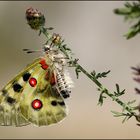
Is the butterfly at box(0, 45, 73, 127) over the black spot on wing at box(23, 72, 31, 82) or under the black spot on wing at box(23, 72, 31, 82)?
under

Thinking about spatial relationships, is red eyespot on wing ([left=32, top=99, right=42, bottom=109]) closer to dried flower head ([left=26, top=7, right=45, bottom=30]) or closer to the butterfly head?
the butterfly head

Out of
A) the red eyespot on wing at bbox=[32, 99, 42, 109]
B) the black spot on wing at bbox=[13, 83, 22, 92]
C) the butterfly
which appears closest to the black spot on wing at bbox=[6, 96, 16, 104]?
the butterfly

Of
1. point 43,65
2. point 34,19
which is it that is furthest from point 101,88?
point 43,65

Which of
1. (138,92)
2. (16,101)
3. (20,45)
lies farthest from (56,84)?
(20,45)

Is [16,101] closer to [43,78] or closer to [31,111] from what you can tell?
[31,111]

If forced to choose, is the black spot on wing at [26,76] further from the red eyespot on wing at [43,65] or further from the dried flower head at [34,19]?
the dried flower head at [34,19]
